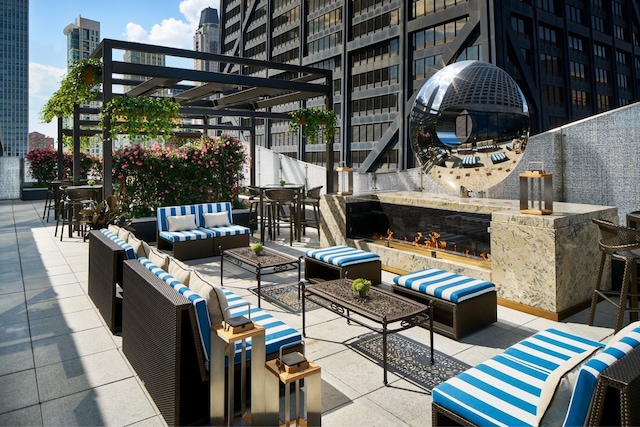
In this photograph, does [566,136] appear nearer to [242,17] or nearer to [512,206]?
[512,206]

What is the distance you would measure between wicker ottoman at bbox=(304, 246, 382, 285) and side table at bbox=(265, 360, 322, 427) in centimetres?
338

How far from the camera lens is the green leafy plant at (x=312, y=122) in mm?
11172

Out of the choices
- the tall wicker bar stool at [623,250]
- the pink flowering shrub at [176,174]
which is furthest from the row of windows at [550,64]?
the tall wicker bar stool at [623,250]

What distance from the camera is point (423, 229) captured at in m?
7.84

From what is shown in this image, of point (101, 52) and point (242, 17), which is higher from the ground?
point (242, 17)

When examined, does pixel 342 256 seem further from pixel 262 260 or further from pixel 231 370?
pixel 231 370

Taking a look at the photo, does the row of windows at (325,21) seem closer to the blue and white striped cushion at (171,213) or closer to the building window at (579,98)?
the building window at (579,98)

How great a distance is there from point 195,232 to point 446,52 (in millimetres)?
31462

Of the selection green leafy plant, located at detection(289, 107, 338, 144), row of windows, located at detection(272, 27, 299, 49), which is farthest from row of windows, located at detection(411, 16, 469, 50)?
green leafy plant, located at detection(289, 107, 338, 144)

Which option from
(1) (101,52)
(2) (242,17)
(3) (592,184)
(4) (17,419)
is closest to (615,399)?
(4) (17,419)

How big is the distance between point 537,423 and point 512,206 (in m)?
5.03

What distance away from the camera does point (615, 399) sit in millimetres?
1761

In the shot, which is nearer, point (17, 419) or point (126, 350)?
point (17, 419)

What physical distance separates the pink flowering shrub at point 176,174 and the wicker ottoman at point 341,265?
6090 millimetres
